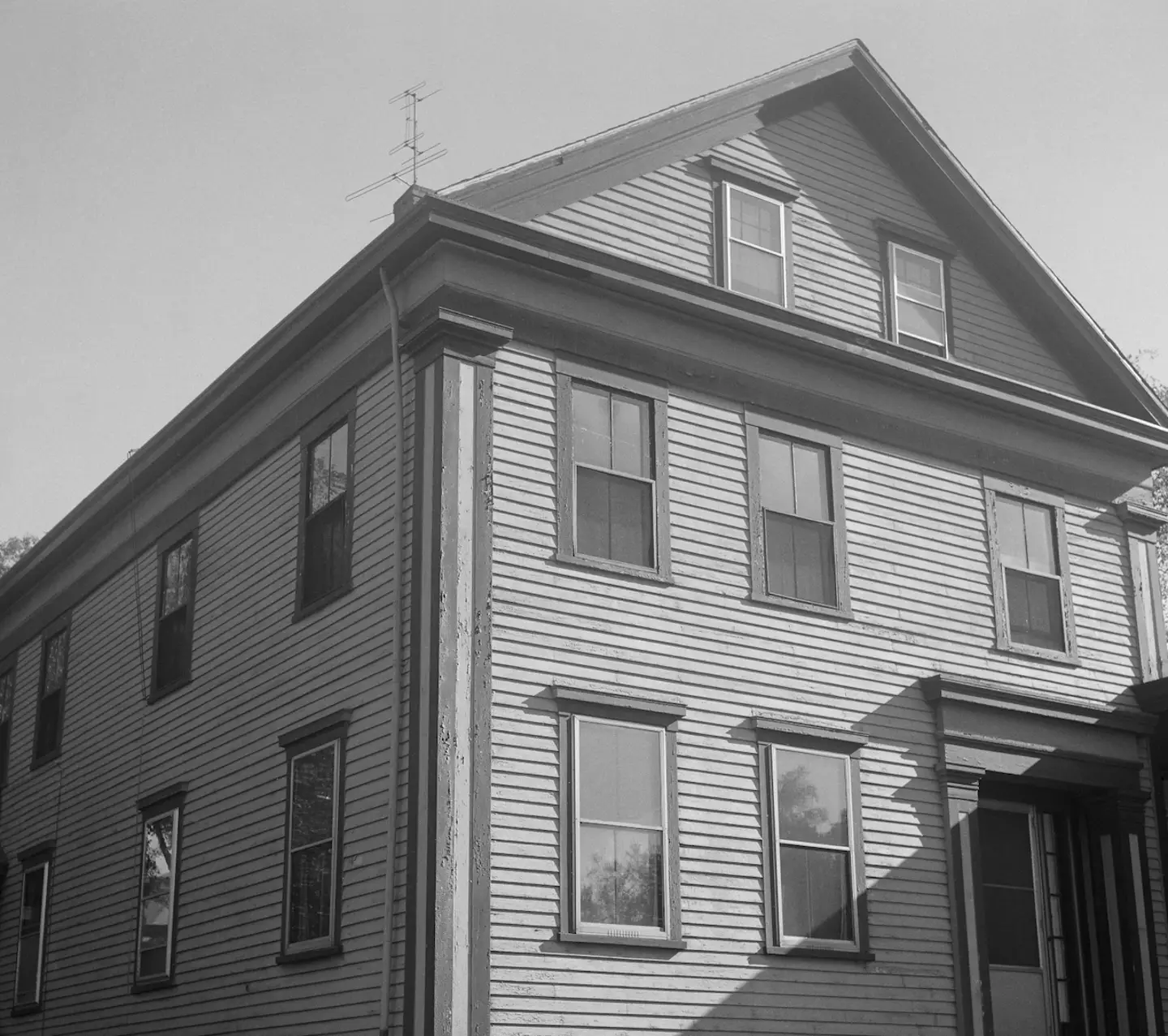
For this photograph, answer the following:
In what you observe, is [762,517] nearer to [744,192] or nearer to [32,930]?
[744,192]

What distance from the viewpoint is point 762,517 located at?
17.5m

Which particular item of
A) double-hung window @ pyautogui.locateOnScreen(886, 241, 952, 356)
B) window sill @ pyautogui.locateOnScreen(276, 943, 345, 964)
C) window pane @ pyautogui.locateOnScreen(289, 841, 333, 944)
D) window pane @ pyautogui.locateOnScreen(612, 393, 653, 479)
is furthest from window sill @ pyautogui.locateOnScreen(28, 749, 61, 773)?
double-hung window @ pyautogui.locateOnScreen(886, 241, 952, 356)

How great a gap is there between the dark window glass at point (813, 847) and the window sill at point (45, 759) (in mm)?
11975

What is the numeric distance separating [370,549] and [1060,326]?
9.94 metres

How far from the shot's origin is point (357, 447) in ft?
55.9

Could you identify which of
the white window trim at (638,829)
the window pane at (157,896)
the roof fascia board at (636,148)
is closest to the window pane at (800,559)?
the white window trim at (638,829)

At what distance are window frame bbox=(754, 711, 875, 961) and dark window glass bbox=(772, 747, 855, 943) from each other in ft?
0.17

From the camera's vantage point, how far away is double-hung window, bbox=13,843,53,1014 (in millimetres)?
22875

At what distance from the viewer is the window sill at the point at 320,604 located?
54.2ft

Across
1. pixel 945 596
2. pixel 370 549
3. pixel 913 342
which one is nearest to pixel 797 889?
pixel 945 596

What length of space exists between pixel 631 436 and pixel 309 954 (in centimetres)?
588

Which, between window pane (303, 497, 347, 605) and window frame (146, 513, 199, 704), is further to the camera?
window frame (146, 513, 199, 704)

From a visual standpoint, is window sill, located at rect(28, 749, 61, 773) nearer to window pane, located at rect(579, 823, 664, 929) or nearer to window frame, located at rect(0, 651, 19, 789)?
window frame, located at rect(0, 651, 19, 789)

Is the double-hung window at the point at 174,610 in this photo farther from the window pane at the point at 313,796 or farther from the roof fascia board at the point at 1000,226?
the roof fascia board at the point at 1000,226
